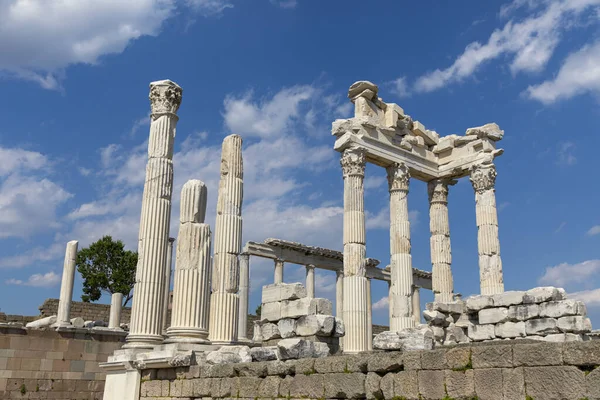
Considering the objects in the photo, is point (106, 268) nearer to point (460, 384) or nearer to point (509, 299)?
point (509, 299)

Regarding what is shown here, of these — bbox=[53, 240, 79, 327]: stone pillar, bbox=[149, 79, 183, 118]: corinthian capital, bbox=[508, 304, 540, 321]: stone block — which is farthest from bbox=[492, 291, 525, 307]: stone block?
bbox=[53, 240, 79, 327]: stone pillar

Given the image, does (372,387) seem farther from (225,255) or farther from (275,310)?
(225,255)

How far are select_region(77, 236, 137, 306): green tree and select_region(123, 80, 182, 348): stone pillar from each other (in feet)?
117

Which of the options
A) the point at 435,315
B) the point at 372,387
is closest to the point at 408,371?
the point at 372,387

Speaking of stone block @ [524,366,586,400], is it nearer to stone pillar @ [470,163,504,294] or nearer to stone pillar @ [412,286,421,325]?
stone pillar @ [470,163,504,294]

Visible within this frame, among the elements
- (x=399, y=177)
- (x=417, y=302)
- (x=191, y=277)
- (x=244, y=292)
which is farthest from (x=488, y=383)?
(x=417, y=302)

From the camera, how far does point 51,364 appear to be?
2000cm

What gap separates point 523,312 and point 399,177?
33.9 feet

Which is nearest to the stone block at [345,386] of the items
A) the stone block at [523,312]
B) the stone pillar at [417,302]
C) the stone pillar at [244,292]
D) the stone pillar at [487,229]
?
the stone block at [523,312]

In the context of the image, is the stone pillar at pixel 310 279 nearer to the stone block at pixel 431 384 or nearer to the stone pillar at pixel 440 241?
the stone pillar at pixel 440 241

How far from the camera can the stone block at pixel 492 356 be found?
723 centimetres

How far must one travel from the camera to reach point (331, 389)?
30.4 ft

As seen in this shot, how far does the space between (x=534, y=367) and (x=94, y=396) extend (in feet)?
57.3

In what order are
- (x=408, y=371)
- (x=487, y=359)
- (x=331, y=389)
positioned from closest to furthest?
(x=487, y=359) → (x=408, y=371) → (x=331, y=389)
